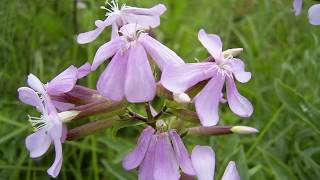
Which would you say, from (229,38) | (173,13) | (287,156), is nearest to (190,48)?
(229,38)

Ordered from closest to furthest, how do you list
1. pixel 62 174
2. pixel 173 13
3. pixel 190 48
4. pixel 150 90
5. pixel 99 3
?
pixel 150 90 < pixel 62 174 < pixel 99 3 < pixel 190 48 < pixel 173 13

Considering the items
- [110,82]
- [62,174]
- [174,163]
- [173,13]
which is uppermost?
[173,13]

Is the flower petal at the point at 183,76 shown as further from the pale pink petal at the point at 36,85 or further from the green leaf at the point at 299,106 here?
the green leaf at the point at 299,106

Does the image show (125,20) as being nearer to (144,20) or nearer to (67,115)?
(144,20)

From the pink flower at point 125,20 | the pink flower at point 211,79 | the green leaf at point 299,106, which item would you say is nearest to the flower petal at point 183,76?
the pink flower at point 211,79

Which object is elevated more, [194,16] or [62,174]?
[194,16]

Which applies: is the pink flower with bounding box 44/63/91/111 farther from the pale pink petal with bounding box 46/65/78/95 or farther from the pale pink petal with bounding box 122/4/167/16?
the pale pink petal with bounding box 122/4/167/16

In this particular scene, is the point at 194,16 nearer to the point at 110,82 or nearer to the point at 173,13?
the point at 173,13

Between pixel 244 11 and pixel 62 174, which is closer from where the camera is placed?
pixel 62 174
